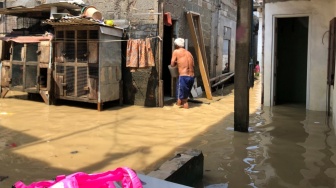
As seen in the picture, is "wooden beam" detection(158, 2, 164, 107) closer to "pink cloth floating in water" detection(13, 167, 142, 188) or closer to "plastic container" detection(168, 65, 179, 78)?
"plastic container" detection(168, 65, 179, 78)

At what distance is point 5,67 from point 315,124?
7801 millimetres

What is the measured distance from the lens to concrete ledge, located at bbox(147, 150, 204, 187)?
10.3 ft

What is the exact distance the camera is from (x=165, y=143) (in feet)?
16.8

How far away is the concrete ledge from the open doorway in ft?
21.9

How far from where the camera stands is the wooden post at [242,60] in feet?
18.6

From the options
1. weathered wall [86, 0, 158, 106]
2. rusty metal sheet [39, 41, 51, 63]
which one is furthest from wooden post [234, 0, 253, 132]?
Answer: rusty metal sheet [39, 41, 51, 63]

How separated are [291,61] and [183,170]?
7.73 m

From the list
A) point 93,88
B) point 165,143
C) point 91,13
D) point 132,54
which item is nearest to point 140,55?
point 132,54

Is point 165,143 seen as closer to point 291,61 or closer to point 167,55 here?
point 167,55

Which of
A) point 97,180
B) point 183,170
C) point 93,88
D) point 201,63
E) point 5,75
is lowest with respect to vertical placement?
point 183,170

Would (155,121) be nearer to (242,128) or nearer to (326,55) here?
(242,128)

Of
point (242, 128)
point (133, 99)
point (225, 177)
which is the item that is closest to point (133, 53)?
point (133, 99)

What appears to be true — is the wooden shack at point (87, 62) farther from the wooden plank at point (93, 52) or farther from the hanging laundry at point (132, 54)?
the hanging laundry at point (132, 54)

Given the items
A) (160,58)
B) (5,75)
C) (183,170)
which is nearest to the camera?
(183,170)
